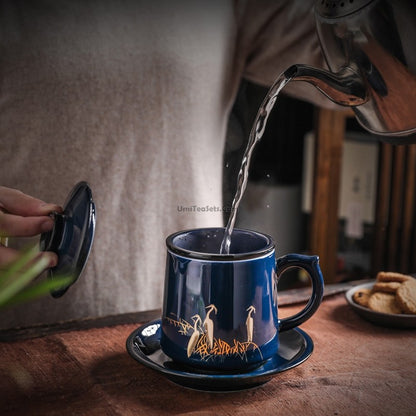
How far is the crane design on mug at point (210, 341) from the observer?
0.60m

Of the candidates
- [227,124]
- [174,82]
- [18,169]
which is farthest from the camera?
[227,124]

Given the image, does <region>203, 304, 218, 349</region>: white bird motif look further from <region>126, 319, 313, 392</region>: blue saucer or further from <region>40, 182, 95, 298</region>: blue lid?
<region>40, 182, 95, 298</region>: blue lid

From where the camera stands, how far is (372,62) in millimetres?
699

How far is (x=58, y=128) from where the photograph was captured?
1049 millimetres

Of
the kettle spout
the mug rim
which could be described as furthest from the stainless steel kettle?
the mug rim

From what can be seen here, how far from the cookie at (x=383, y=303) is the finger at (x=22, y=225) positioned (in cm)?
51

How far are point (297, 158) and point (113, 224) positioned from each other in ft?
4.94

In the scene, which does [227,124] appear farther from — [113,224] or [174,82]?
[113,224]

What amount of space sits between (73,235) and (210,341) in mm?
221

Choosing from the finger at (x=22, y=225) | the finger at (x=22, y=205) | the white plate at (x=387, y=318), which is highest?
the finger at (x=22, y=205)

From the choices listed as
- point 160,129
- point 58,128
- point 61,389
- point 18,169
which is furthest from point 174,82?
point 61,389

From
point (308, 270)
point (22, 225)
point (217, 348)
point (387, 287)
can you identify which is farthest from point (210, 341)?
point (387, 287)

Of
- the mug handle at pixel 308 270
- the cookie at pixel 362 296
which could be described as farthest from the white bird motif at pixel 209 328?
the cookie at pixel 362 296

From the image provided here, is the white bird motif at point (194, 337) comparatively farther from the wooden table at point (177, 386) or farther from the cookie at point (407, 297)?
the cookie at point (407, 297)
